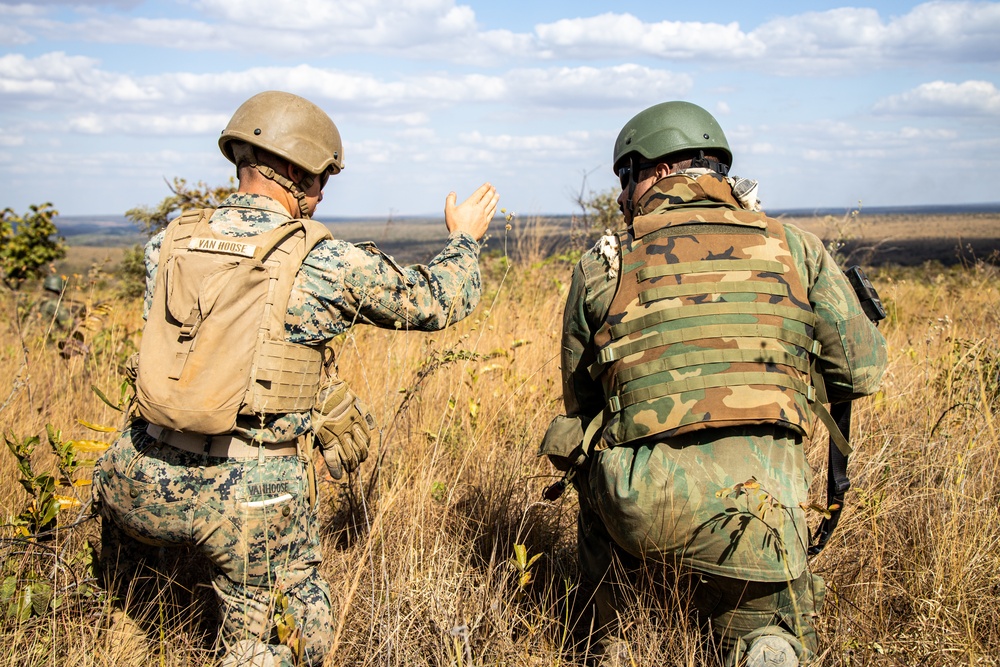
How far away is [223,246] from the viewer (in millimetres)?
2402

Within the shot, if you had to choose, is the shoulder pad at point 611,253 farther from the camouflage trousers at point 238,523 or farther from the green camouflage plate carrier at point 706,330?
the camouflage trousers at point 238,523

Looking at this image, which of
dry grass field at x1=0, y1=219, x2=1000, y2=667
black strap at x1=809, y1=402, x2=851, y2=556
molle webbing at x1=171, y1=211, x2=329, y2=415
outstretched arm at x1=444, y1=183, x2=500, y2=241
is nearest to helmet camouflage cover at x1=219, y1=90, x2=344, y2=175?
molle webbing at x1=171, y1=211, x2=329, y2=415

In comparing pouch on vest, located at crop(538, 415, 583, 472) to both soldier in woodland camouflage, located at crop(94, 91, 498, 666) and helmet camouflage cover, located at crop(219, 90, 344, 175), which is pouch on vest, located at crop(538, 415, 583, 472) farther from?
helmet camouflage cover, located at crop(219, 90, 344, 175)

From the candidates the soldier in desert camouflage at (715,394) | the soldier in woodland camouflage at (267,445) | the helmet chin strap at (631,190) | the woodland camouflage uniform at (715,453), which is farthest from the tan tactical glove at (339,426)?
the helmet chin strap at (631,190)

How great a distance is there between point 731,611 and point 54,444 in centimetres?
242

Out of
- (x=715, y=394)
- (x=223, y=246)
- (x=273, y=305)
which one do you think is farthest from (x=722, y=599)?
(x=223, y=246)

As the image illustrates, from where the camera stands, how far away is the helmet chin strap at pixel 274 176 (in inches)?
105

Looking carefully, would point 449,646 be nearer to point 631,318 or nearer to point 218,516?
point 218,516

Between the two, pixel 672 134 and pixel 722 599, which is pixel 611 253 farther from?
pixel 722 599

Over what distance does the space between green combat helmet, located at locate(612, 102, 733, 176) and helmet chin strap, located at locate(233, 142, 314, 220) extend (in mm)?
1225

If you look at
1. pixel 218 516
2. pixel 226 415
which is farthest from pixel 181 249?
pixel 218 516

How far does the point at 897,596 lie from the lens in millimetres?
2936

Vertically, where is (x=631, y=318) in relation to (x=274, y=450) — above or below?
above

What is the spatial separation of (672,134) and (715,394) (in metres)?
1.12
